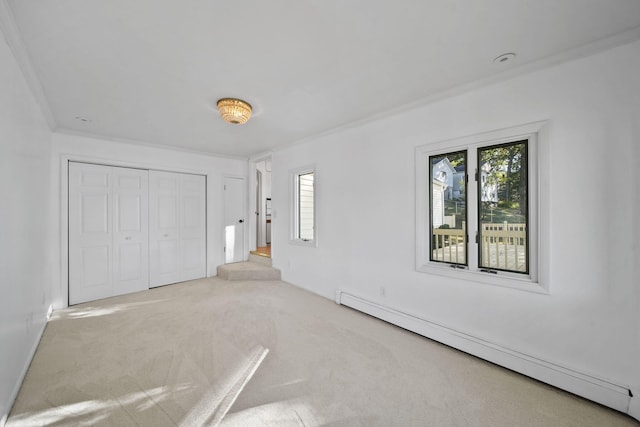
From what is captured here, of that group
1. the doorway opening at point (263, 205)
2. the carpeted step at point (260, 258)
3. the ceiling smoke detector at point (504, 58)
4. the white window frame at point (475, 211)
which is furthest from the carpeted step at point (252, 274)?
the ceiling smoke detector at point (504, 58)

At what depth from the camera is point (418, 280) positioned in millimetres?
2777

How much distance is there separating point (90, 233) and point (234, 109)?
3.10 m

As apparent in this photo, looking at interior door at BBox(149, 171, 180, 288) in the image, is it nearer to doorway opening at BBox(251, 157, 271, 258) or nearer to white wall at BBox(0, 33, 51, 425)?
white wall at BBox(0, 33, 51, 425)

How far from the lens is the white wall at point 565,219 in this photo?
173 cm

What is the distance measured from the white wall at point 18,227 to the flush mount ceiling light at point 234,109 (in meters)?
1.45

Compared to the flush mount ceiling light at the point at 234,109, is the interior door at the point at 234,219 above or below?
below

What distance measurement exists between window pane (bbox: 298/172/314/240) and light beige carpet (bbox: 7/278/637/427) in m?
1.63

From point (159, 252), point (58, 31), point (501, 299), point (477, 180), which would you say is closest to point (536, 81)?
point (477, 180)

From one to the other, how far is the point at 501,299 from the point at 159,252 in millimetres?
4964

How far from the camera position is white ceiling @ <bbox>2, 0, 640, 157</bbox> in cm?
153

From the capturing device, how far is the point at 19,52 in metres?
1.84

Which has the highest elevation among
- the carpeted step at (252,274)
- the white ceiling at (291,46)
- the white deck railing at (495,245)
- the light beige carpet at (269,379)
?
the white ceiling at (291,46)

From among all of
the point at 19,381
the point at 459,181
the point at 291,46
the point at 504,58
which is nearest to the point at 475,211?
the point at 459,181

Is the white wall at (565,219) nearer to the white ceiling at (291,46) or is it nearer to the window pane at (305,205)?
the white ceiling at (291,46)
